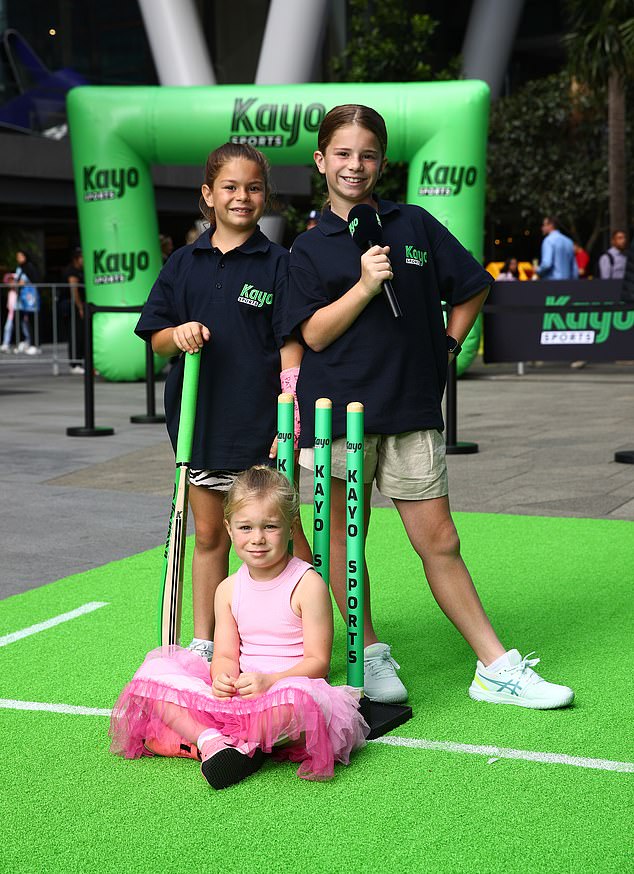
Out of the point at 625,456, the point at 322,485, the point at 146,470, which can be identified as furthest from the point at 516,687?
the point at 146,470

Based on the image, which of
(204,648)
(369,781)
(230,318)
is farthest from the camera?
(204,648)

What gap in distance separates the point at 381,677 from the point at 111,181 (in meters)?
12.4

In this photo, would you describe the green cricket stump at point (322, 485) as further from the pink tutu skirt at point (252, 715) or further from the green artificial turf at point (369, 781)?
the green artificial turf at point (369, 781)

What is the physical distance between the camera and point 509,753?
353cm

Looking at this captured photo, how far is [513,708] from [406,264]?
57.2 inches

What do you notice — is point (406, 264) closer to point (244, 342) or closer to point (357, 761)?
point (244, 342)

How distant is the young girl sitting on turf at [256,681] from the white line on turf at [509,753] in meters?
0.14

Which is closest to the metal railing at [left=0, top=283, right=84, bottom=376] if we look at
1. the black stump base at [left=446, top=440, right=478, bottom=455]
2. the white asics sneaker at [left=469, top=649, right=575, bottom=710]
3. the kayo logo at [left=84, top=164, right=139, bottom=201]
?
the kayo logo at [left=84, top=164, right=139, bottom=201]

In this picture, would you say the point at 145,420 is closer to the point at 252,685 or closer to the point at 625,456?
Answer: the point at 625,456

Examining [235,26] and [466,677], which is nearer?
[466,677]

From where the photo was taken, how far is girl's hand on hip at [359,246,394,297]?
3.51 meters

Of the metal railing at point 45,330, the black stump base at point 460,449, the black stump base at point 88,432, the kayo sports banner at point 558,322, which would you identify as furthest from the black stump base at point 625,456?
the metal railing at point 45,330

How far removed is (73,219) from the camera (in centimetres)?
3198

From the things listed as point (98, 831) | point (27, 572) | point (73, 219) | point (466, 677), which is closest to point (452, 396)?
point (27, 572)
